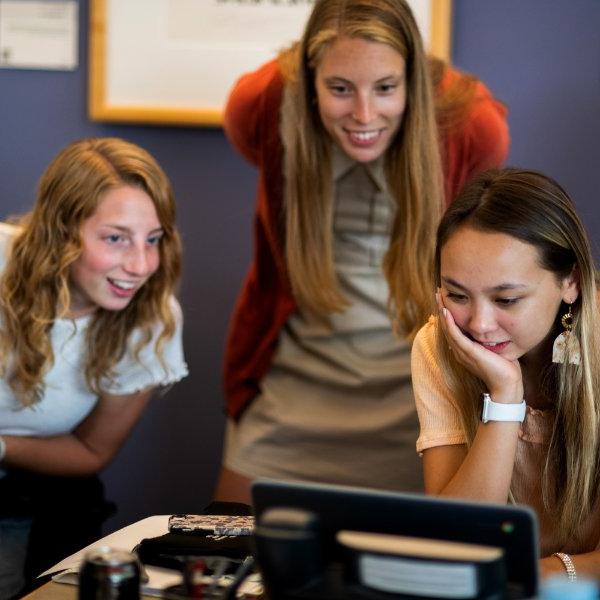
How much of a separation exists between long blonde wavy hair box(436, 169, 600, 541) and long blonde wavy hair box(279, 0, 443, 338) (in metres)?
0.55

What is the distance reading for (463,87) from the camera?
2385 millimetres

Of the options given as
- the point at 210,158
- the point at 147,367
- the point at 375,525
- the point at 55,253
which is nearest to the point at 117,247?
the point at 55,253

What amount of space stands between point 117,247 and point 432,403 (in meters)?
0.77

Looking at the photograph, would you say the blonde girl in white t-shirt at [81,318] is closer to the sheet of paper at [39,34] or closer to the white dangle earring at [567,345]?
the sheet of paper at [39,34]

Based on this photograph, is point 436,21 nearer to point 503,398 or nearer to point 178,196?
point 178,196

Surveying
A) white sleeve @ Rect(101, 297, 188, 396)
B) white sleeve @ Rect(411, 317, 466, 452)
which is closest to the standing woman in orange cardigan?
white sleeve @ Rect(101, 297, 188, 396)

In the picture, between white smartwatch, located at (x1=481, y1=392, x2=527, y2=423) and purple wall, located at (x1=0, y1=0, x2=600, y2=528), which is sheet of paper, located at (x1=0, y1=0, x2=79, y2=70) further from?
white smartwatch, located at (x1=481, y1=392, x2=527, y2=423)

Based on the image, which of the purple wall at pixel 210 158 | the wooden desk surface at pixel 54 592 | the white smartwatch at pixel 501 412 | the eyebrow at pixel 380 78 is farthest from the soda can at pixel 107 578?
the purple wall at pixel 210 158

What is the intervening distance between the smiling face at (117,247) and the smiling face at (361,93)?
1.38 feet

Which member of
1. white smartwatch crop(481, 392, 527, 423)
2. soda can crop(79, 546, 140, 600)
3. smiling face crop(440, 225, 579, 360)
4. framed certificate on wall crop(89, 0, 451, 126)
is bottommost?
soda can crop(79, 546, 140, 600)

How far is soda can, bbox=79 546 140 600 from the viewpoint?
4.17 feet

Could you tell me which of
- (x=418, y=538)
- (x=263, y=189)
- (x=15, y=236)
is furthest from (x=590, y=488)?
(x=15, y=236)

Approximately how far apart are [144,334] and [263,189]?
0.43 m

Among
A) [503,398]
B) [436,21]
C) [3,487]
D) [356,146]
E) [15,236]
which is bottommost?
[3,487]
